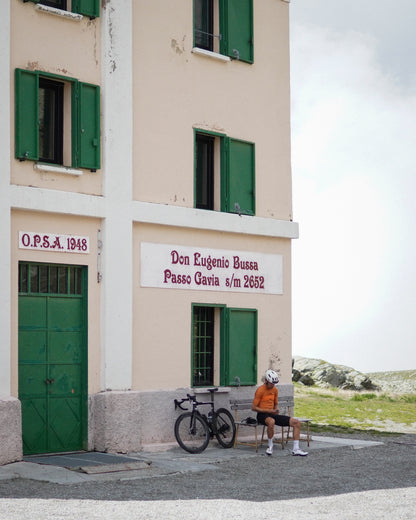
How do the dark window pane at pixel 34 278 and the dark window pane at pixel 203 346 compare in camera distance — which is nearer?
the dark window pane at pixel 34 278

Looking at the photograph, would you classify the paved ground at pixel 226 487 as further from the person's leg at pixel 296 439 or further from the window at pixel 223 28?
the window at pixel 223 28

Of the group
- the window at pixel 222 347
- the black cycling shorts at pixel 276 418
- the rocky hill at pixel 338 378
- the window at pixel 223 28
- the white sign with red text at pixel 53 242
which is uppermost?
the window at pixel 223 28

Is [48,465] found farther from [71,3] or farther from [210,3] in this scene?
[210,3]

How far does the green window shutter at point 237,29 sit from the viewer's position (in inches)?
739

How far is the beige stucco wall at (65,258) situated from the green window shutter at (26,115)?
3.24 ft

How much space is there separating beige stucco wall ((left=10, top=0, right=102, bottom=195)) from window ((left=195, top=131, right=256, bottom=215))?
9.25ft

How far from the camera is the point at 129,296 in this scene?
16547 mm

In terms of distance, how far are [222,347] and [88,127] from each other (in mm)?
4930

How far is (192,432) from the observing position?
16.9 meters

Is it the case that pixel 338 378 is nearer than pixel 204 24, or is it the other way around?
pixel 204 24

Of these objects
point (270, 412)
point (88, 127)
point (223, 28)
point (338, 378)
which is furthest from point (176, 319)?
point (338, 378)

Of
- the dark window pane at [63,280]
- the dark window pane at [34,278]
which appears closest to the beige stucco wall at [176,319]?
the dark window pane at [63,280]

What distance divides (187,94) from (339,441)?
23.7 ft

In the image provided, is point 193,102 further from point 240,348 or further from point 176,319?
point 240,348
